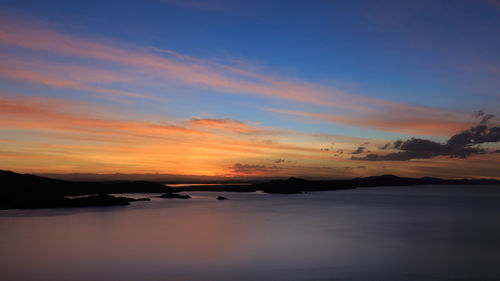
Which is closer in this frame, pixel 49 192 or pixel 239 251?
pixel 239 251

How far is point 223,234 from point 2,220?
1073 inches

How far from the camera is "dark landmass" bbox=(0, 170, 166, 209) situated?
6000 cm

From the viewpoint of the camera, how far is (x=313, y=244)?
1195 inches

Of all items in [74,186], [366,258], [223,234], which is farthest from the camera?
[74,186]

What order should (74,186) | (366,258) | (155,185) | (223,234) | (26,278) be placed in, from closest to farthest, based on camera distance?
(26,278) < (366,258) < (223,234) < (74,186) < (155,185)

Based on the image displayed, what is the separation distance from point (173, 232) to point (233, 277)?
18.6m

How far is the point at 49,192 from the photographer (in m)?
94.1

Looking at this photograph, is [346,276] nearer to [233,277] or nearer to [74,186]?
[233,277]

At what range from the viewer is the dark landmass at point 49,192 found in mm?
60000

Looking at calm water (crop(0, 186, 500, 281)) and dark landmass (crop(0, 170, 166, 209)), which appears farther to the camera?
dark landmass (crop(0, 170, 166, 209))

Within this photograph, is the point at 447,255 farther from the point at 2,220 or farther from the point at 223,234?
the point at 2,220

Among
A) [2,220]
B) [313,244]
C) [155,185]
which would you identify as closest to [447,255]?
[313,244]

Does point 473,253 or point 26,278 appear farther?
point 473,253

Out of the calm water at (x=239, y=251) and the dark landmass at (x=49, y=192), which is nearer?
the calm water at (x=239, y=251)
